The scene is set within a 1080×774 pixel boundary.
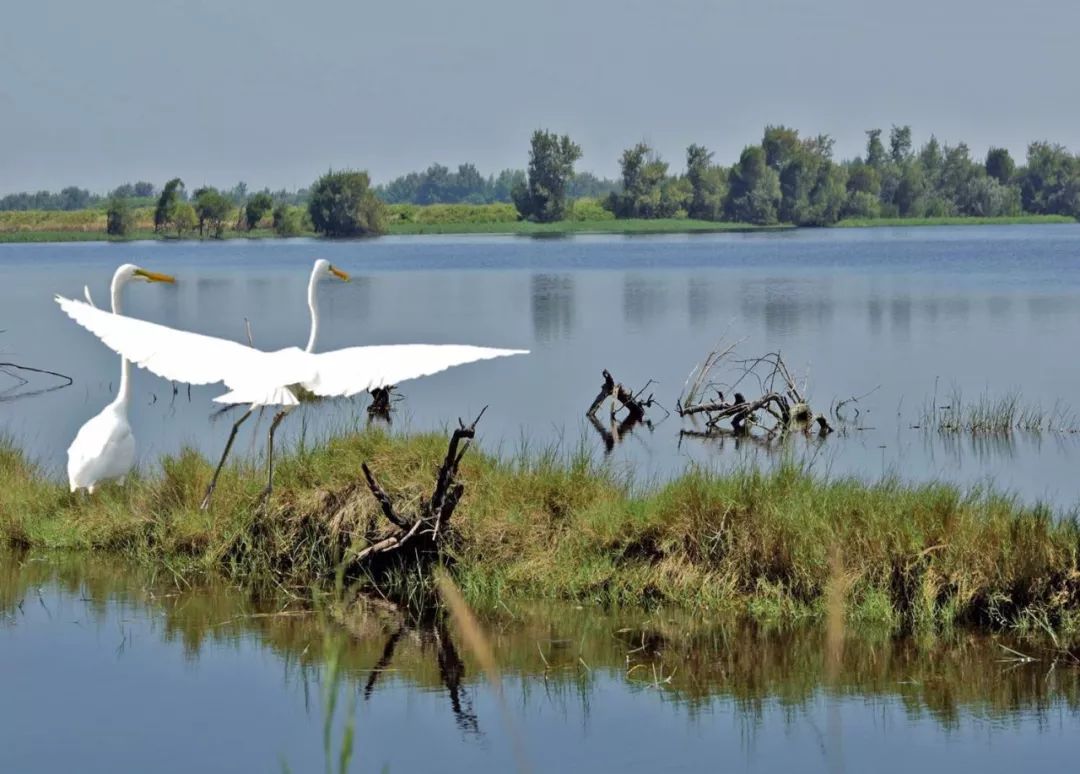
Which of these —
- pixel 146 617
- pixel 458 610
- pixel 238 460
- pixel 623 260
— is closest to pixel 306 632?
pixel 146 617

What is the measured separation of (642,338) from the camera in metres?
33.9

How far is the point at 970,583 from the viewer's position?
909cm

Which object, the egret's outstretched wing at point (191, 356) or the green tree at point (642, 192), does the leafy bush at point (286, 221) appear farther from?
the egret's outstretched wing at point (191, 356)

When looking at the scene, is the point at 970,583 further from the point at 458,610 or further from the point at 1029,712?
the point at 458,610

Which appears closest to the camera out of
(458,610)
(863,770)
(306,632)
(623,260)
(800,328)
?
(458,610)

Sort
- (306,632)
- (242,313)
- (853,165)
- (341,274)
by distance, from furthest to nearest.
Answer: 1. (853,165)
2. (242,313)
3. (341,274)
4. (306,632)

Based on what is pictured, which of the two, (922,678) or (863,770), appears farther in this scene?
(922,678)

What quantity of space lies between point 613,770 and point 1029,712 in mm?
2231

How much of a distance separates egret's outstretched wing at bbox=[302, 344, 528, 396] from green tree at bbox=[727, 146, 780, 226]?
133988mm

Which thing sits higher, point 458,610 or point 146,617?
point 458,610

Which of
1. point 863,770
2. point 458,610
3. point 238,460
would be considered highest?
point 458,610

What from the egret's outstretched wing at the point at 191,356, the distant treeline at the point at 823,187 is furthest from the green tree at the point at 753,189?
the egret's outstretched wing at the point at 191,356

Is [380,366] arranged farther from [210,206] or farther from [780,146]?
[780,146]

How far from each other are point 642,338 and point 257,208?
96.9 metres
